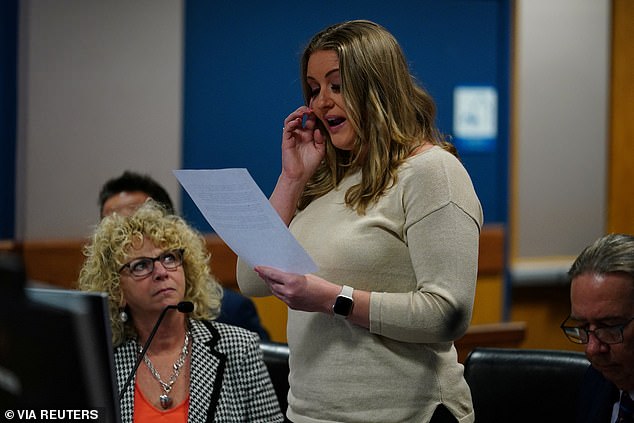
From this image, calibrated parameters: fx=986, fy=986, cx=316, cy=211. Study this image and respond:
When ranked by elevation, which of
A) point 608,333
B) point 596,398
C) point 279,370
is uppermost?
point 608,333

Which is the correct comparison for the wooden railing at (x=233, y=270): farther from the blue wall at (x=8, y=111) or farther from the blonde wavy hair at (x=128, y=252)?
the blonde wavy hair at (x=128, y=252)

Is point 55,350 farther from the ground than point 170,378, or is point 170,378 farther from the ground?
point 55,350

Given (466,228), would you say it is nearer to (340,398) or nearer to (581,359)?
(340,398)

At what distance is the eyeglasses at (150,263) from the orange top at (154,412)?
306mm

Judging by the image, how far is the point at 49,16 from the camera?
13.7 feet

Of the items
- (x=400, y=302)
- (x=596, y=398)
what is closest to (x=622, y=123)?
(x=596, y=398)

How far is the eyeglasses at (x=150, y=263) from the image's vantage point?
2463mm

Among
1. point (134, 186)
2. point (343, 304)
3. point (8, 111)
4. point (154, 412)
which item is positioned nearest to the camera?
point (343, 304)

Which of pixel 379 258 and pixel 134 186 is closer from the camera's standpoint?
pixel 379 258

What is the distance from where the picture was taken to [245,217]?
1.78m

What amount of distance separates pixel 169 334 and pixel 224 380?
0.19m

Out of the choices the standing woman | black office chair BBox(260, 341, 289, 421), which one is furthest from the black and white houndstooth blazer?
the standing woman

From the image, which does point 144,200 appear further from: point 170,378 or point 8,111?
point 8,111

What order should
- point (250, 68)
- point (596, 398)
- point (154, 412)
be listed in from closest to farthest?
point (596, 398)
point (154, 412)
point (250, 68)
